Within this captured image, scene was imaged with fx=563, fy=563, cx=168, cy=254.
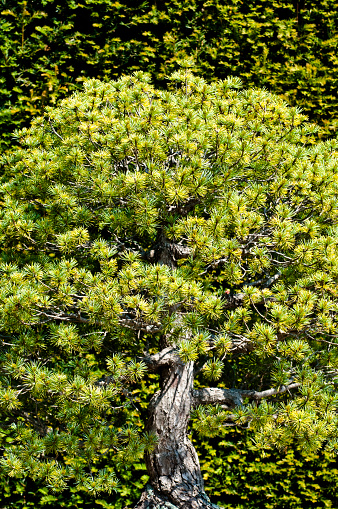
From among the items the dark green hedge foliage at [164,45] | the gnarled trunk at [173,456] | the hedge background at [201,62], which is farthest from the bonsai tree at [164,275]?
the dark green hedge foliage at [164,45]

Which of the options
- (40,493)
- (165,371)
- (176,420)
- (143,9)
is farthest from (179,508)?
(143,9)

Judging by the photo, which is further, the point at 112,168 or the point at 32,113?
the point at 32,113

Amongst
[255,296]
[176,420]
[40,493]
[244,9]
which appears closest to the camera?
[255,296]

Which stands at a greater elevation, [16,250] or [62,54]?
[62,54]

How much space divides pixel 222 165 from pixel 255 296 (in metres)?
0.63

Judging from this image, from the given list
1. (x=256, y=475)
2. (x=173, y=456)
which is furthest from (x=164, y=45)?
(x=256, y=475)

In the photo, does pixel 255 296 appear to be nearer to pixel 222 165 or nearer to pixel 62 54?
pixel 222 165

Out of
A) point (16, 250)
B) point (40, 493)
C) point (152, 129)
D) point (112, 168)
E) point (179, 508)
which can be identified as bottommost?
point (40, 493)

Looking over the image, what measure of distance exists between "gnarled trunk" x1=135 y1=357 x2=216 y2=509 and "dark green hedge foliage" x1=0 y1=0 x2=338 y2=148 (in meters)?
2.48

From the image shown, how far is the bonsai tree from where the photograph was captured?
2.32 meters

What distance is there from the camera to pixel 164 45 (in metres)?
4.67

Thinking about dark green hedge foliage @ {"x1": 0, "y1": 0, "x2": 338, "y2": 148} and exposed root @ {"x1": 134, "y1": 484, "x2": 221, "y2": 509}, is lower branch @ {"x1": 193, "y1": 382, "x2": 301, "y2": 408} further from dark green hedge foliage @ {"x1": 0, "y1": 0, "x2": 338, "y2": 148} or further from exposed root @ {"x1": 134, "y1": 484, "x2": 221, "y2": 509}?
dark green hedge foliage @ {"x1": 0, "y1": 0, "x2": 338, "y2": 148}

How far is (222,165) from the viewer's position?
8.52 ft

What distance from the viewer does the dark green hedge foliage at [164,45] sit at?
4.35m
